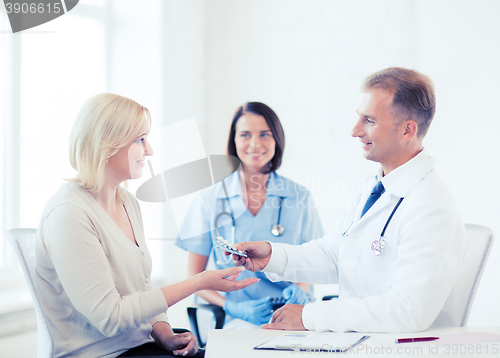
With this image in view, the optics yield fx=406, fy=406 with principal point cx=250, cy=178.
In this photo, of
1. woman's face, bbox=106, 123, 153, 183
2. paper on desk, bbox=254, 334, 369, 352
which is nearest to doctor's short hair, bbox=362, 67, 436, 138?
paper on desk, bbox=254, 334, 369, 352

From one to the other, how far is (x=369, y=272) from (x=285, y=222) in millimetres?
773

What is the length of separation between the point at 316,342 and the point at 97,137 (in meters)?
0.85

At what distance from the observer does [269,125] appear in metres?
2.01

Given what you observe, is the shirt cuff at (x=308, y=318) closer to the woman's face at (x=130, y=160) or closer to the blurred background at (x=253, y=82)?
the woman's face at (x=130, y=160)

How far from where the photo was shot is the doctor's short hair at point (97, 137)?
4.05 ft

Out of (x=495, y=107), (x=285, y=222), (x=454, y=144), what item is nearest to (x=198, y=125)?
(x=285, y=222)

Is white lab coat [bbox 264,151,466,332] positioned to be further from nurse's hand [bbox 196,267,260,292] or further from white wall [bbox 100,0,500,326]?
white wall [bbox 100,0,500,326]

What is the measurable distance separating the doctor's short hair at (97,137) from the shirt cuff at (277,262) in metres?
0.60

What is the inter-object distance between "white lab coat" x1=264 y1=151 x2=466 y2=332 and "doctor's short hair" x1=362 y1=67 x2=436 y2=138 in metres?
0.13

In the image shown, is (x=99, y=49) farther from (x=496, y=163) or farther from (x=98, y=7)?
(x=496, y=163)

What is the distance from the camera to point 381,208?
1236 millimetres

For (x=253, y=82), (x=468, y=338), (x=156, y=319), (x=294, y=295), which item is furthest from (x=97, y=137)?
(x=253, y=82)

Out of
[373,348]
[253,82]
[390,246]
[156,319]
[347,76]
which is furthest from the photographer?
[253,82]

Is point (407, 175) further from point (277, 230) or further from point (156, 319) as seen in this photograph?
point (156, 319)
